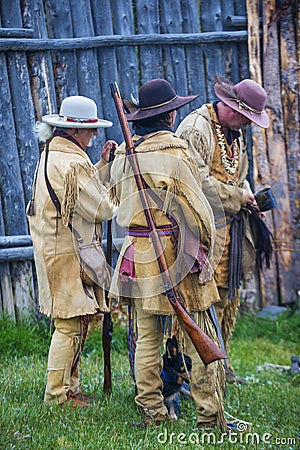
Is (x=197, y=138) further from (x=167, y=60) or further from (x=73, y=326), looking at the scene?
(x=167, y=60)

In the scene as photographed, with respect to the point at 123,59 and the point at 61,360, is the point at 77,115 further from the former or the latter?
the point at 123,59

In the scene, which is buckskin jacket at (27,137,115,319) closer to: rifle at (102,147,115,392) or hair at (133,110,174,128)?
rifle at (102,147,115,392)

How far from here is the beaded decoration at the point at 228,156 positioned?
558 centimetres

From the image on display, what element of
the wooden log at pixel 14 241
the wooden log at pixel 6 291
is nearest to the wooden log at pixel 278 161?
the wooden log at pixel 14 241

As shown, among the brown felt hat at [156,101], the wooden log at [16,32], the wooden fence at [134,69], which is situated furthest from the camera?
the wooden fence at [134,69]

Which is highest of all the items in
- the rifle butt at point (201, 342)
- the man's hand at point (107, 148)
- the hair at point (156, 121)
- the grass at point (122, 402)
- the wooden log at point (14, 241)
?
the hair at point (156, 121)

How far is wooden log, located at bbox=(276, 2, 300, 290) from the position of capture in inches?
305

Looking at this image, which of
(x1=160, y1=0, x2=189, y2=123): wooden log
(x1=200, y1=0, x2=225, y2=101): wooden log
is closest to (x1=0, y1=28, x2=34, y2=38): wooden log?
(x1=160, y1=0, x2=189, y2=123): wooden log

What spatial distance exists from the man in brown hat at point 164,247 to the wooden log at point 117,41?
2.41m

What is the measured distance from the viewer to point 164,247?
446 cm

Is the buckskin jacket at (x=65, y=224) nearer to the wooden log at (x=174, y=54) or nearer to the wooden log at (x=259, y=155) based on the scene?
the wooden log at (x=174, y=54)

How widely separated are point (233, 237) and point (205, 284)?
1.29 m

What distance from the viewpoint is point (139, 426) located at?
4609 mm

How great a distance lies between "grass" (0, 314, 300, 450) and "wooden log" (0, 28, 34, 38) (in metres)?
2.65
